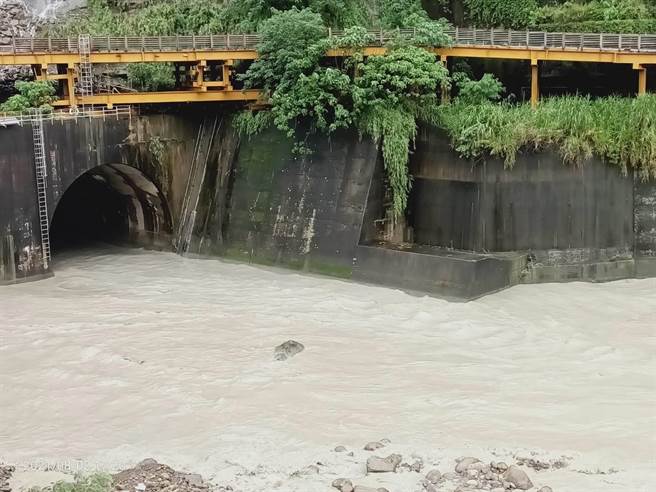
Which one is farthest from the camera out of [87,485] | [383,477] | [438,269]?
[438,269]

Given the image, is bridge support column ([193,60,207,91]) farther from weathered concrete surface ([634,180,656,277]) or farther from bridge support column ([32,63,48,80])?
weathered concrete surface ([634,180,656,277])

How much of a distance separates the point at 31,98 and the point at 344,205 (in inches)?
410

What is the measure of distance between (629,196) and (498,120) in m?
4.45

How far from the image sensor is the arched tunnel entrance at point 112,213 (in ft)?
99.8


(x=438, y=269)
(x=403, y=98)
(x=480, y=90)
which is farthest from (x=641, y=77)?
(x=438, y=269)

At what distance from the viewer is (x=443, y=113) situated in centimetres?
2652

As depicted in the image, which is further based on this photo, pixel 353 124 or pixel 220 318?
pixel 353 124

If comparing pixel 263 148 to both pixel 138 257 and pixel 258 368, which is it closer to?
pixel 138 257

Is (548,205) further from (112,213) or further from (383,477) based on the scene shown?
(112,213)

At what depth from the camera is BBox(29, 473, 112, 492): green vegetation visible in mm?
12282

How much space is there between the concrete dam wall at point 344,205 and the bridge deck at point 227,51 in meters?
1.36

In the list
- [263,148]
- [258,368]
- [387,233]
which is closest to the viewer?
[258,368]

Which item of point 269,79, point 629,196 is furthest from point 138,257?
point 629,196

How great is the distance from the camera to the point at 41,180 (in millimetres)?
26312
